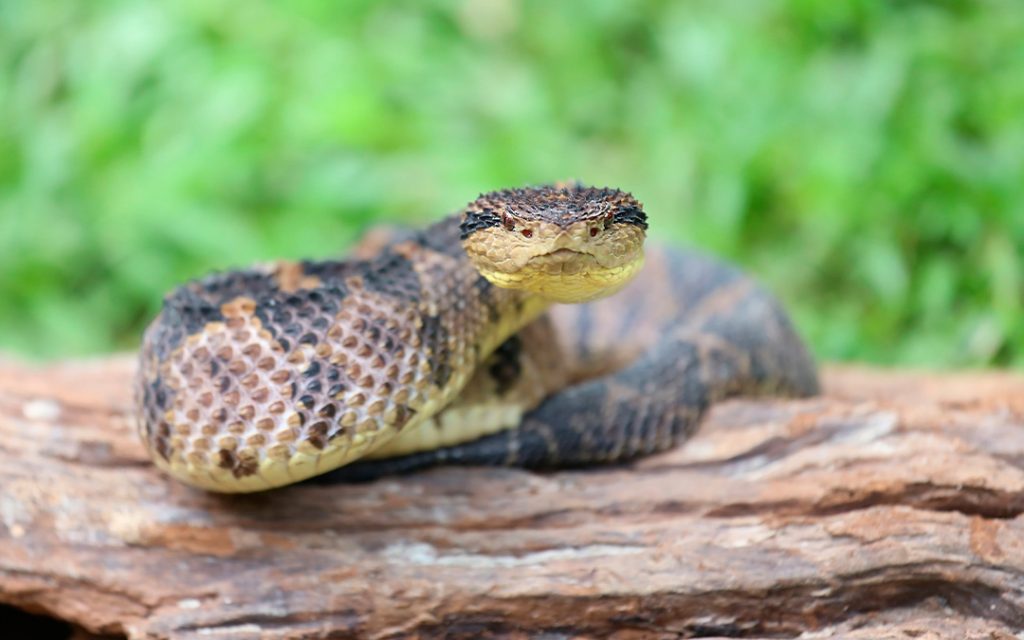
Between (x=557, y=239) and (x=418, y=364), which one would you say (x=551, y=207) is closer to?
(x=557, y=239)

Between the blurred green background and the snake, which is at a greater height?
the blurred green background

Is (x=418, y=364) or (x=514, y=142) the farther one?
(x=514, y=142)

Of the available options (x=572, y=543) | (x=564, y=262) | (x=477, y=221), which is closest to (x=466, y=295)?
(x=477, y=221)

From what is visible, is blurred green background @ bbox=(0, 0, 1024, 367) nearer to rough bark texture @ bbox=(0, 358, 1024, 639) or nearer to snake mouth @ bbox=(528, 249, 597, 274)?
rough bark texture @ bbox=(0, 358, 1024, 639)

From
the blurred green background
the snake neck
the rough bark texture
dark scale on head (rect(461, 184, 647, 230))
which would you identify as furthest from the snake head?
the blurred green background

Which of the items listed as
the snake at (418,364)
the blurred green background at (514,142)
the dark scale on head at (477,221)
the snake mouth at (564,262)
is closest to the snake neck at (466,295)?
the snake at (418,364)

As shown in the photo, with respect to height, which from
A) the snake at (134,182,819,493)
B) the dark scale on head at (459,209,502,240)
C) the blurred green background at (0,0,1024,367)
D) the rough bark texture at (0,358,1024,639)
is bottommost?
the rough bark texture at (0,358,1024,639)

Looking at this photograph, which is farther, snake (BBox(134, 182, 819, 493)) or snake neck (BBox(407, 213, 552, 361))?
snake neck (BBox(407, 213, 552, 361))
